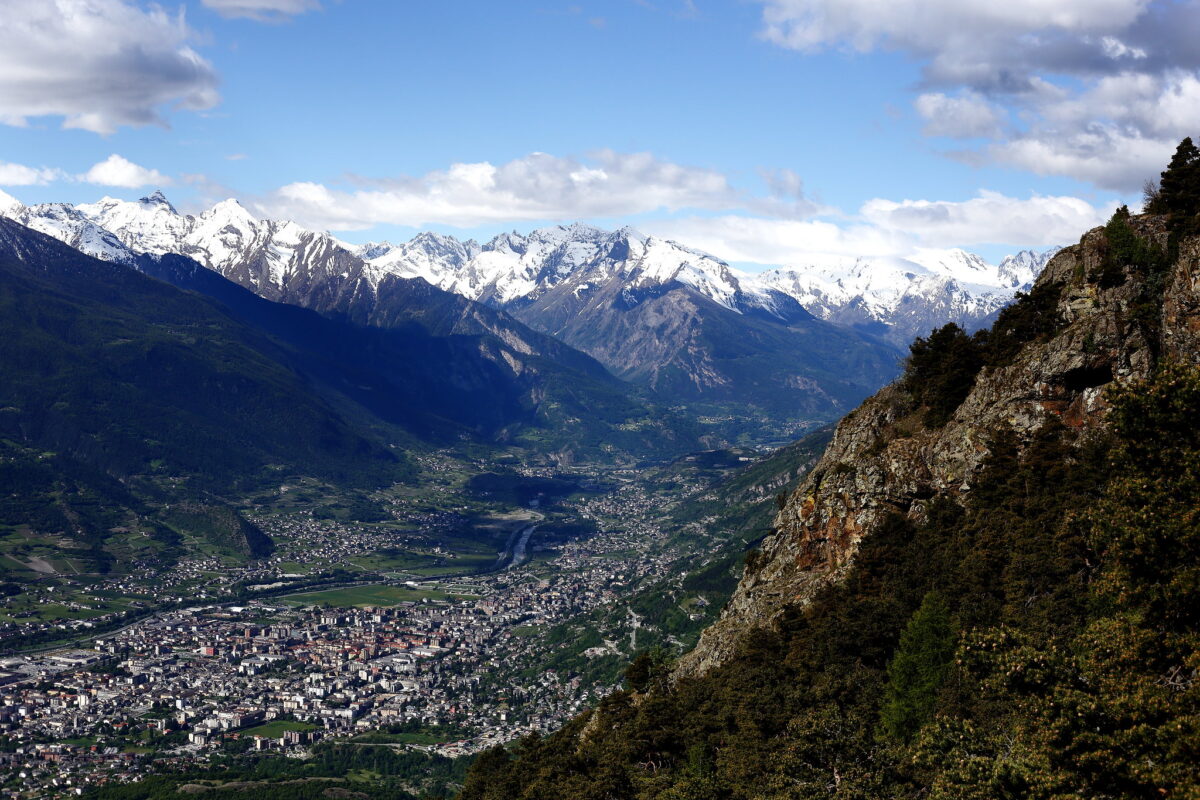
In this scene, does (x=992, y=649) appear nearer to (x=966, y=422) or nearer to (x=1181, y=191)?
(x=966, y=422)

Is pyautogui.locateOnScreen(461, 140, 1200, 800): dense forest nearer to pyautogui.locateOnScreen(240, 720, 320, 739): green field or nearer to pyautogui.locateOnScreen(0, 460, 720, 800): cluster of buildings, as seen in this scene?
pyautogui.locateOnScreen(0, 460, 720, 800): cluster of buildings

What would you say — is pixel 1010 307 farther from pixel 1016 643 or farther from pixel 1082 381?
pixel 1016 643

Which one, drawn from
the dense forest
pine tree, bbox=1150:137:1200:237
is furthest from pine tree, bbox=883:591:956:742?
pine tree, bbox=1150:137:1200:237

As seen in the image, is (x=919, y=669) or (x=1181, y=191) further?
(x=1181, y=191)

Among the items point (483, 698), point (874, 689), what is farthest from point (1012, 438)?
point (483, 698)

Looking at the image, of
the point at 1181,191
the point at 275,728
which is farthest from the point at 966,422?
the point at 275,728
